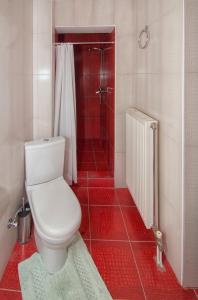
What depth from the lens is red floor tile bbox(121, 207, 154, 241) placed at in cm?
230

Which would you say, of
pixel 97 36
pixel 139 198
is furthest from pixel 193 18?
pixel 97 36

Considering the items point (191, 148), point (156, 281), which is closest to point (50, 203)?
point (156, 281)

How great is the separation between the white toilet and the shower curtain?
878mm

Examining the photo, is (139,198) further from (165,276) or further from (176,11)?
(176,11)

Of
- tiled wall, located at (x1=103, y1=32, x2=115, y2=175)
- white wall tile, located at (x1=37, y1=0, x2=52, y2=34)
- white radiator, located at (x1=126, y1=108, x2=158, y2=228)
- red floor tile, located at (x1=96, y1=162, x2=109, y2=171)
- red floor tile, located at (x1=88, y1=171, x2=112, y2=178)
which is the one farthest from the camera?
red floor tile, located at (x1=96, y1=162, x2=109, y2=171)

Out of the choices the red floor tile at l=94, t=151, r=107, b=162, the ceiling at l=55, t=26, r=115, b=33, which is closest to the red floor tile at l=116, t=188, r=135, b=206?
the red floor tile at l=94, t=151, r=107, b=162

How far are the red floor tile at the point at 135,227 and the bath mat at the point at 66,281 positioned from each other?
504 mm

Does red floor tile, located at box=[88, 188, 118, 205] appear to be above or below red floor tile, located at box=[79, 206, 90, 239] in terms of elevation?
above

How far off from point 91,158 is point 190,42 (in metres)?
3.21

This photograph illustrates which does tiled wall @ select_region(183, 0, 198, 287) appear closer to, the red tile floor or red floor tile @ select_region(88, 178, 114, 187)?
the red tile floor

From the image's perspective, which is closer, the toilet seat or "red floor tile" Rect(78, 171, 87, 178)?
the toilet seat

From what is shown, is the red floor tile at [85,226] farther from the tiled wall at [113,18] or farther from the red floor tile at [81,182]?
the tiled wall at [113,18]

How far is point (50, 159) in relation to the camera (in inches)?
90.4

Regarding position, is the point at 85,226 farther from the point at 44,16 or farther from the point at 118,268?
the point at 44,16
